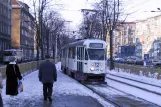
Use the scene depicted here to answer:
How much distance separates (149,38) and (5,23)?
51.3 meters

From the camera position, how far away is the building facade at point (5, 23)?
3130 inches

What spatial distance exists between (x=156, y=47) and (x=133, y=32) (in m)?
38.0

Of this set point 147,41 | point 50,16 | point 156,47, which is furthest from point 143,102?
point 147,41

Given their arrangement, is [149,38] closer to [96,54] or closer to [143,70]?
[143,70]

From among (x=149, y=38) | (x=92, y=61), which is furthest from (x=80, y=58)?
(x=149, y=38)

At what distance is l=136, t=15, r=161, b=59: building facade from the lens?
105 metres

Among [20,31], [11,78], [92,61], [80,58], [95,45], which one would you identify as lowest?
[11,78]

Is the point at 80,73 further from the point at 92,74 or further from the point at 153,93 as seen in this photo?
the point at 153,93

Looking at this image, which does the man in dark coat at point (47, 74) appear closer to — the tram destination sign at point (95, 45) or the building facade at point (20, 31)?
the tram destination sign at point (95, 45)

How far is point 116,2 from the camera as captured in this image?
45469 mm

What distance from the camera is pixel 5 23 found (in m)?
84.2

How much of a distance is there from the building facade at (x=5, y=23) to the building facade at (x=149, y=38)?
42805mm

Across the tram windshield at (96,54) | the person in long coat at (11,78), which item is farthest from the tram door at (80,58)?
the person in long coat at (11,78)

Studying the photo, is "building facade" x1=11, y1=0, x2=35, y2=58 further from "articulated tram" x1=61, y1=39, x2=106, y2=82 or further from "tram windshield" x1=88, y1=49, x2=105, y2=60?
"tram windshield" x1=88, y1=49, x2=105, y2=60
